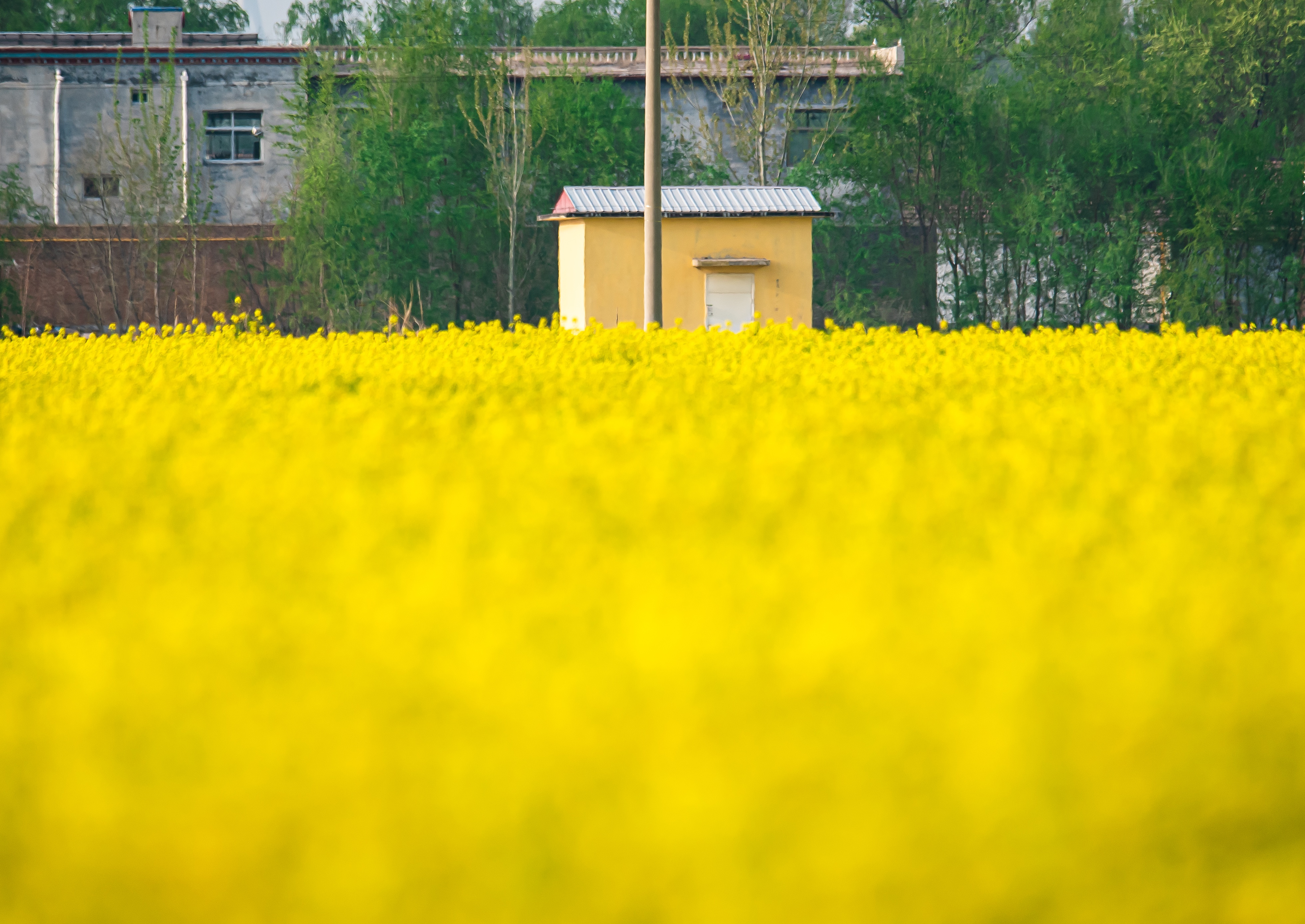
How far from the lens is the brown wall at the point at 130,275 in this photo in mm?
25828

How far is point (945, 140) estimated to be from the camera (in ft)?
80.5

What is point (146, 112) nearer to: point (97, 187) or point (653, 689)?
point (97, 187)

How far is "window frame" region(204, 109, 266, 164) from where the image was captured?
28.6 metres

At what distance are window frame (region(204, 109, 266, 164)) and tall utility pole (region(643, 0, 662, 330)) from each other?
18.0 m

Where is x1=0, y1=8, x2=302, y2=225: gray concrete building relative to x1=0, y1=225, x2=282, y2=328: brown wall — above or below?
above

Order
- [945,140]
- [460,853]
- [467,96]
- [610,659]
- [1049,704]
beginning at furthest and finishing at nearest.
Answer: [467,96] → [945,140] → [610,659] → [1049,704] → [460,853]

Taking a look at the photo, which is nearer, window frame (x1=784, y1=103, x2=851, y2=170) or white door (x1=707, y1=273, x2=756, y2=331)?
white door (x1=707, y1=273, x2=756, y2=331)

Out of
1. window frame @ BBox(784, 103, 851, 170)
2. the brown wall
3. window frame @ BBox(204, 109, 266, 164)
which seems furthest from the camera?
window frame @ BBox(204, 109, 266, 164)

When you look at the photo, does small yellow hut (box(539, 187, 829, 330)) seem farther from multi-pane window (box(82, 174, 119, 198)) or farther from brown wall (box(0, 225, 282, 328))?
multi-pane window (box(82, 174, 119, 198))

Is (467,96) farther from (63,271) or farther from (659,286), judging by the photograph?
(659,286)

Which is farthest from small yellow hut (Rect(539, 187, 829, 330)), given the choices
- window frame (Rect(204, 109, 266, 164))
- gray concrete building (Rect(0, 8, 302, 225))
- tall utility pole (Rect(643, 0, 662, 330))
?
window frame (Rect(204, 109, 266, 164))

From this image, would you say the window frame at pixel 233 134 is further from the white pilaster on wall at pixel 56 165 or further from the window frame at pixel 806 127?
the window frame at pixel 806 127

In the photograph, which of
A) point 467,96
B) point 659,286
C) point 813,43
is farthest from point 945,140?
point 659,286

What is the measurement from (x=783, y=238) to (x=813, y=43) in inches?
510
